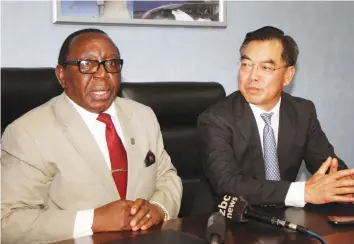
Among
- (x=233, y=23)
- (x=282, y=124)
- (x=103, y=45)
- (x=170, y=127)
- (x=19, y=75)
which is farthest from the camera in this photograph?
(x=233, y=23)

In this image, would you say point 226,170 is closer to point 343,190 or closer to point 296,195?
point 296,195

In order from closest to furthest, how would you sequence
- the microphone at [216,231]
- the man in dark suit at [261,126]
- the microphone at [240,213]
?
the microphone at [216,231] → the microphone at [240,213] → the man in dark suit at [261,126]

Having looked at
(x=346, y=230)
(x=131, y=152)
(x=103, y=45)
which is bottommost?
(x=346, y=230)

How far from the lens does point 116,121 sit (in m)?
1.89

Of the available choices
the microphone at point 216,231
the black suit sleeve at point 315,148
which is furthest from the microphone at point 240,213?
the black suit sleeve at point 315,148

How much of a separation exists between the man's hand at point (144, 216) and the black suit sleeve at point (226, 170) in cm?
31

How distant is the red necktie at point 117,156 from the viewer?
1788 mm

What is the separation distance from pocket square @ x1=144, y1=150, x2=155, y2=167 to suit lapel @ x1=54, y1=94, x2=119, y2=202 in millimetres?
174

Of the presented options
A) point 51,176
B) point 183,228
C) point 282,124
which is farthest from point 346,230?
point 51,176

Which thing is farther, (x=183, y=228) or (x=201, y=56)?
(x=201, y=56)

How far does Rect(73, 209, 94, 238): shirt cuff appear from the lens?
Answer: 154 centimetres

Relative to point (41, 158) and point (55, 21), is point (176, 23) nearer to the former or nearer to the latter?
point (55, 21)

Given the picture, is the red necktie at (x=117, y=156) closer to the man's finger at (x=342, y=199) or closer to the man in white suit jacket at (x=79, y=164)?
the man in white suit jacket at (x=79, y=164)

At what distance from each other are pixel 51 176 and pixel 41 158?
8 centimetres
